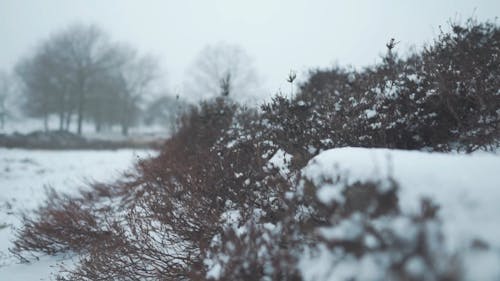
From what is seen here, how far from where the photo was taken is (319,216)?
2.00 meters

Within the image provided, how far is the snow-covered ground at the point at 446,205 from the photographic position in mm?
1227

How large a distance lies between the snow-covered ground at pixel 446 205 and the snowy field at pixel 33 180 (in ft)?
9.84

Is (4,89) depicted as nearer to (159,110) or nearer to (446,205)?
(159,110)

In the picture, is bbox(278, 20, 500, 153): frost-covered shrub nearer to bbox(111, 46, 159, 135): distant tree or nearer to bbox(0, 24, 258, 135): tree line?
bbox(0, 24, 258, 135): tree line

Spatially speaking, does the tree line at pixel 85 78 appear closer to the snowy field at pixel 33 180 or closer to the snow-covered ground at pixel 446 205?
the snowy field at pixel 33 180

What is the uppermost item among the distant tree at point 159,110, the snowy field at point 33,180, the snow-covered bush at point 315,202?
the distant tree at point 159,110

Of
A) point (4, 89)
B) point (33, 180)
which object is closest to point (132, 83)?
point (4, 89)

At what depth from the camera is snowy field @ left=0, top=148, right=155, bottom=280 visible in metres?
3.94

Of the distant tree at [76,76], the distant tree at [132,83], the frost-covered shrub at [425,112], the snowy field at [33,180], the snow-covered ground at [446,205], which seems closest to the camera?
the snow-covered ground at [446,205]

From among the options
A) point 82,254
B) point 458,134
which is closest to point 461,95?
point 458,134

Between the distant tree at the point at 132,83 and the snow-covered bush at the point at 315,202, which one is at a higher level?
the distant tree at the point at 132,83

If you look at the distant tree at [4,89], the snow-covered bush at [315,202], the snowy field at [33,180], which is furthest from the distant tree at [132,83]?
the snow-covered bush at [315,202]

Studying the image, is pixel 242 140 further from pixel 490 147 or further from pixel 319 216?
pixel 490 147

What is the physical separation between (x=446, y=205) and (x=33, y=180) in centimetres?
1113
